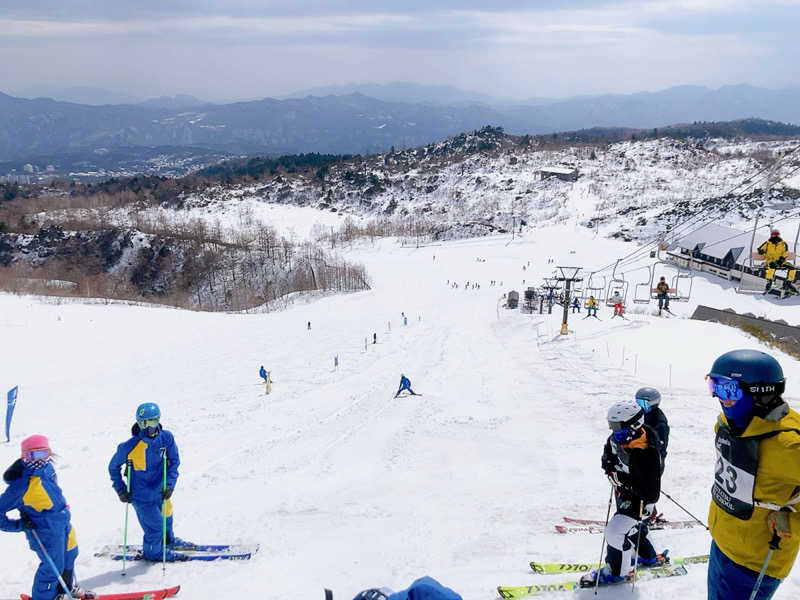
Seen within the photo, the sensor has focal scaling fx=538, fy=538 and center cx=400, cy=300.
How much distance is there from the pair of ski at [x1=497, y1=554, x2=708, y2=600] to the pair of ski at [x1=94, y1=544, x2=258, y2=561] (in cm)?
316

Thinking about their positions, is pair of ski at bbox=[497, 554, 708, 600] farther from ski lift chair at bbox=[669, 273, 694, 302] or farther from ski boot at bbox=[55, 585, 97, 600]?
ski lift chair at bbox=[669, 273, 694, 302]

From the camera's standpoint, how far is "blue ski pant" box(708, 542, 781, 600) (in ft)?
11.7

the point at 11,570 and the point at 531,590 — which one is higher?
the point at 531,590

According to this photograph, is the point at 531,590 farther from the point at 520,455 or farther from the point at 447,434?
the point at 447,434

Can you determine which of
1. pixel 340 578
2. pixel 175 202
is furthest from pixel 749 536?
pixel 175 202

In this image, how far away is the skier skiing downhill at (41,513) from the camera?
5.03 meters

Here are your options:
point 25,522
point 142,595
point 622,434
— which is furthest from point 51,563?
point 622,434

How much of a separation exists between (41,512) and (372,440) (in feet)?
25.7

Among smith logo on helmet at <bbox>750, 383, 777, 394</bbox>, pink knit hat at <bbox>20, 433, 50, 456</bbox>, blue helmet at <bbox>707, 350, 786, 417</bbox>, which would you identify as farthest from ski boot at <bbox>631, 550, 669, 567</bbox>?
pink knit hat at <bbox>20, 433, 50, 456</bbox>

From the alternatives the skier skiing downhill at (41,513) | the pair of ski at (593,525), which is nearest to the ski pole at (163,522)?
the skier skiing downhill at (41,513)

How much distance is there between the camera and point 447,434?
12.5 metres

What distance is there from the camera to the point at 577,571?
→ 18.8ft

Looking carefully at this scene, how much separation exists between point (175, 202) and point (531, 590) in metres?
172

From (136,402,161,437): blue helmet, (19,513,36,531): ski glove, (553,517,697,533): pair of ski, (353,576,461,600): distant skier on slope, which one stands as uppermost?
(353,576,461,600): distant skier on slope
